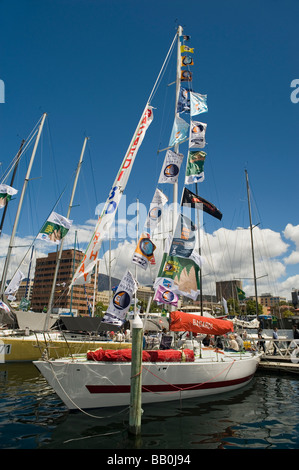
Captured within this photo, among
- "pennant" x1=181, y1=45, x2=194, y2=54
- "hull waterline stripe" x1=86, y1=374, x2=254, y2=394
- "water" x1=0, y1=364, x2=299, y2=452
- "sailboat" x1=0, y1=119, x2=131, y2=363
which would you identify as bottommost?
"water" x1=0, y1=364, x2=299, y2=452

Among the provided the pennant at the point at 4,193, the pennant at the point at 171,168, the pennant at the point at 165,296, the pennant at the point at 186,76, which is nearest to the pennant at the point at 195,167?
the pennant at the point at 171,168

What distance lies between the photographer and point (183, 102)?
742 inches

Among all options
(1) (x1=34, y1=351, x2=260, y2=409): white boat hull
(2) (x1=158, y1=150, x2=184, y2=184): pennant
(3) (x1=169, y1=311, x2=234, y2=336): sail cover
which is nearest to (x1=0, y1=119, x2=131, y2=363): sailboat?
(2) (x1=158, y1=150, x2=184, y2=184): pennant

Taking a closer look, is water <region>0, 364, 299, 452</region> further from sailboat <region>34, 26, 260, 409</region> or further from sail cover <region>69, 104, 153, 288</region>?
sail cover <region>69, 104, 153, 288</region>

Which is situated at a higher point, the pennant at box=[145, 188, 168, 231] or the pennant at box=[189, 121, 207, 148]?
the pennant at box=[189, 121, 207, 148]

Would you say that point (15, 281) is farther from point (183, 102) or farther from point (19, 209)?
point (183, 102)

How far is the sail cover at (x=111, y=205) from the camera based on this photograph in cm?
1060

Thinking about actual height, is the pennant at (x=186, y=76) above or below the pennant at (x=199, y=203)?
above

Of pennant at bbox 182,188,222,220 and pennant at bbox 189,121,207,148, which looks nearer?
pennant at bbox 182,188,222,220

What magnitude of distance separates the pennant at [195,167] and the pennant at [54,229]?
31.5 ft

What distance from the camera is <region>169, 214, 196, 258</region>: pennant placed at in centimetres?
1439

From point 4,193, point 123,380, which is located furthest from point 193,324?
point 4,193

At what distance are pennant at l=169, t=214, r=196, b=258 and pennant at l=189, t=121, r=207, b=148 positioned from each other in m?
5.84

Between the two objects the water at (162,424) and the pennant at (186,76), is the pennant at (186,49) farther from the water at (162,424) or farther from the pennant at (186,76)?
the water at (162,424)
